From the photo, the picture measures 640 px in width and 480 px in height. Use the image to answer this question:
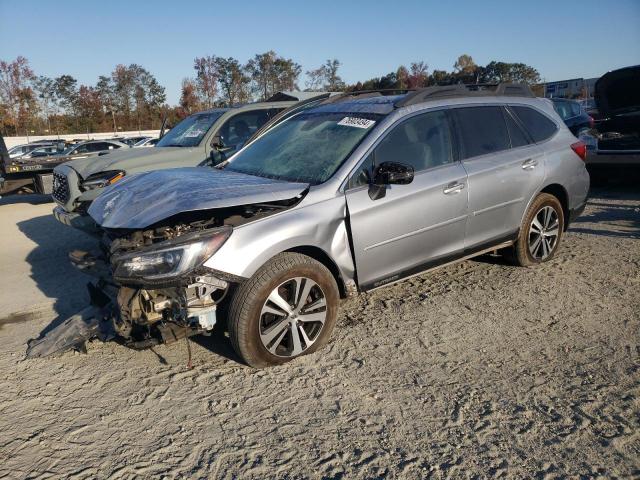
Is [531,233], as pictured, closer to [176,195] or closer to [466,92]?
[466,92]

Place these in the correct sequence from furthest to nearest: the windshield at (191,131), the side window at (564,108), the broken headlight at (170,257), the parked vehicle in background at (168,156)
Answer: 1. the side window at (564,108)
2. the windshield at (191,131)
3. the parked vehicle in background at (168,156)
4. the broken headlight at (170,257)

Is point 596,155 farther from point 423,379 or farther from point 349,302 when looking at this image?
point 423,379

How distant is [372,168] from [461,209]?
1014 millimetres

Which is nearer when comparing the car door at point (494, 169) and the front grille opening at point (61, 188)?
the car door at point (494, 169)

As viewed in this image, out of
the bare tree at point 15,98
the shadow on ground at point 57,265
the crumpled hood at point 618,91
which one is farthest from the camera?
the bare tree at point 15,98

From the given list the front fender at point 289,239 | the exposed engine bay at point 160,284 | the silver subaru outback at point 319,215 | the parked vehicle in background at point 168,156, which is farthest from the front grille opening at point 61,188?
the front fender at point 289,239

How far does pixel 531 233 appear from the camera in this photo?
212 inches

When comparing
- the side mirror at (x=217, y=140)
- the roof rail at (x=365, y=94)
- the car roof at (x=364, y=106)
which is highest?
the roof rail at (x=365, y=94)

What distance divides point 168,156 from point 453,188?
14.6 feet

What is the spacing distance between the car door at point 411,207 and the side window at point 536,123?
47.3 inches

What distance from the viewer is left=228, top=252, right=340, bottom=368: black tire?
336 cm

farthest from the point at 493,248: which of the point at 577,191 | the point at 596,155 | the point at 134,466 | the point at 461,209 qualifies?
the point at 596,155

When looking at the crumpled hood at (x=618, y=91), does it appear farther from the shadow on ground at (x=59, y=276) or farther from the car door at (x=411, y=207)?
the shadow on ground at (x=59, y=276)

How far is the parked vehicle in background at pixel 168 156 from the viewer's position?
264 inches
